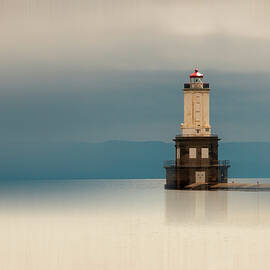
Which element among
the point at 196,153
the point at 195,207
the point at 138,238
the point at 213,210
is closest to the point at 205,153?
the point at 196,153

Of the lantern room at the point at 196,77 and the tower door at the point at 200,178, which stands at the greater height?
the lantern room at the point at 196,77

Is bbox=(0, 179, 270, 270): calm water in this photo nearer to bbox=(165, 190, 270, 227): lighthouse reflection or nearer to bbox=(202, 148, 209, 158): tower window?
bbox=(165, 190, 270, 227): lighthouse reflection

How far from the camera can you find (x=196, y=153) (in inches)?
2336

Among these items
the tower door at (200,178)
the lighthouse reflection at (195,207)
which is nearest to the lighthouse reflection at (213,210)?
the lighthouse reflection at (195,207)

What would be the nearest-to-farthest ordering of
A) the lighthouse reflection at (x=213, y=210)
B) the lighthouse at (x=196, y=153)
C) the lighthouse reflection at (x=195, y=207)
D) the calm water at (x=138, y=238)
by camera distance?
1. the calm water at (x=138, y=238)
2. the lighthouse reflection at (x=213, y=210)
3. the lighthouse reflection at (x=195, y=207)
4. the lighthouse at (x=196, y=153)

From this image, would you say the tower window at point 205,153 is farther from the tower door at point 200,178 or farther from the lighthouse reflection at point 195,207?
the lighthouse reflection at point 195,207

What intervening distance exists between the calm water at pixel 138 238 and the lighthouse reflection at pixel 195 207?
0.04 m

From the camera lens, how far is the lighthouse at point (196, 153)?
5928cm

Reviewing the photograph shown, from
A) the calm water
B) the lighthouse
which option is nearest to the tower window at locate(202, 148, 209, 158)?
the lighthouse

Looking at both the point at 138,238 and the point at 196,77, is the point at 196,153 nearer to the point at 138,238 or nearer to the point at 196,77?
the point at 196,77

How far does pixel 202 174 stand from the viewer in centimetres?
5931

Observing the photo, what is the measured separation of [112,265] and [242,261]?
3.54 m

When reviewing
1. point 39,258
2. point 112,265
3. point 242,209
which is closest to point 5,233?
point 39,258

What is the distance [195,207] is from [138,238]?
15798mm
